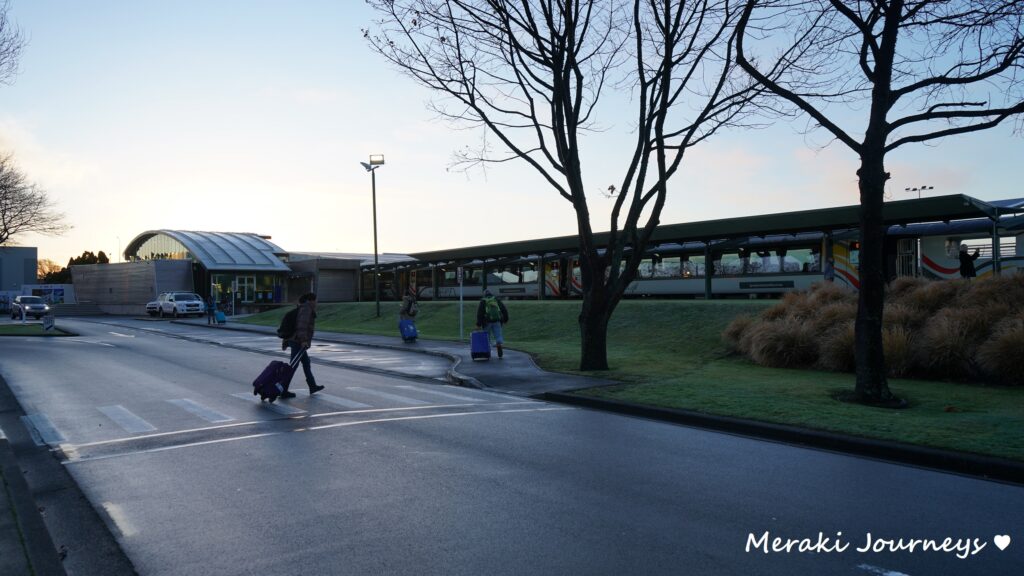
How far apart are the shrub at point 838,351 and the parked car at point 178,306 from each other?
4643 centimetres

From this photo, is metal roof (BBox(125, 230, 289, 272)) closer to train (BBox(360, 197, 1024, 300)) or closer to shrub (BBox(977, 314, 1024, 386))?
train (BBox(360, 197, 1024, 300))

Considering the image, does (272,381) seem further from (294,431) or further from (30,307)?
(30,307)

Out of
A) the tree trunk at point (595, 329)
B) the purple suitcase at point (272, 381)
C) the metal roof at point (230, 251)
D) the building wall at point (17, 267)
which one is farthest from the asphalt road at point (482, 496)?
the building wall at point (17, 267)

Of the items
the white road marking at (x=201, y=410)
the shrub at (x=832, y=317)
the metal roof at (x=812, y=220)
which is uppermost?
the metal roof at (x=812, y=220)

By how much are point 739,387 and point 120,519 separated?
9.95m

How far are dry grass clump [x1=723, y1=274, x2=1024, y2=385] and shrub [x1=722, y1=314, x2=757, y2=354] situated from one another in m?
0.03

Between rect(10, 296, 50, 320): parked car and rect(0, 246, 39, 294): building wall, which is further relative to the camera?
rect(0, 246, 39, 294): building wall

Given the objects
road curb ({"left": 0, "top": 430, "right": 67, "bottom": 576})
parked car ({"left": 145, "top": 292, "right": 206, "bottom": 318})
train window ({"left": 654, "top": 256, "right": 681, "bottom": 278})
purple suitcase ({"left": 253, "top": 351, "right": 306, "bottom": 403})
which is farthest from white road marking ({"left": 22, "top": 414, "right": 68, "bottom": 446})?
parked car ({"left": 145, "top": 292, "right": 206, "bottom": 318})

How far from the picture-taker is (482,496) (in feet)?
20.0

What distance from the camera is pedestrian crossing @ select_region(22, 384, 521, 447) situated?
30.9 feet

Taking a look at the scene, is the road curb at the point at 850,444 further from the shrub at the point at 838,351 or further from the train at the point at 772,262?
the train at the point at 772,262

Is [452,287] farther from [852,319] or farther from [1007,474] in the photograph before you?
[1007,474]

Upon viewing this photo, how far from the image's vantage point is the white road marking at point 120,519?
5.24 m

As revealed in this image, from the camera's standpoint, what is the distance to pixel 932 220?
25.5 metres
